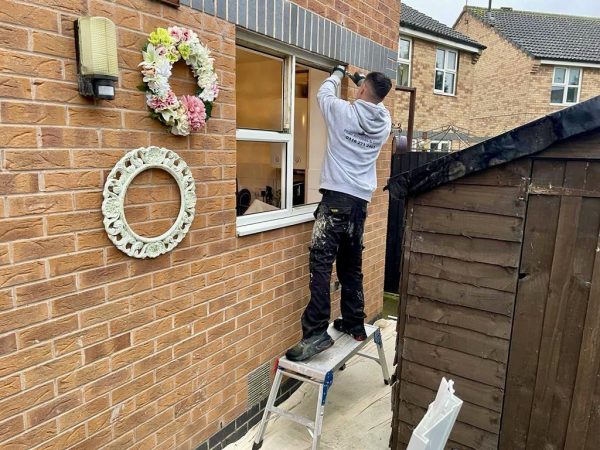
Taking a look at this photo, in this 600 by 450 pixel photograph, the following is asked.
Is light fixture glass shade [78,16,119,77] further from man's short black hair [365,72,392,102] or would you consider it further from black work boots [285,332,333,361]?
black work boots [285,332,333,361]

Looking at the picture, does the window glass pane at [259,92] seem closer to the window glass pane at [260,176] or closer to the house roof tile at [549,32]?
A: the window glass pane at [260,176]

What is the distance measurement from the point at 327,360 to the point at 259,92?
2.09m

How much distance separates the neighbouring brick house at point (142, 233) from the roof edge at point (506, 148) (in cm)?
105

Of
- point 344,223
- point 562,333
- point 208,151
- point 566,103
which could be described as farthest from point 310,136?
point 566,103

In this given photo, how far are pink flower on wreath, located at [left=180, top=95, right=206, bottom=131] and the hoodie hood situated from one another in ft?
3.47

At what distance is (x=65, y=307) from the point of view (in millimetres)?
1716

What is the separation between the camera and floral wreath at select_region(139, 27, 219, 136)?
74.5 inches

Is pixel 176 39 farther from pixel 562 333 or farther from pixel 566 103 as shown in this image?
pixel 566 103

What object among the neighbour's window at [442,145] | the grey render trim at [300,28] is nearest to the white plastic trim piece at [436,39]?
the neighbour's window at [442,145]

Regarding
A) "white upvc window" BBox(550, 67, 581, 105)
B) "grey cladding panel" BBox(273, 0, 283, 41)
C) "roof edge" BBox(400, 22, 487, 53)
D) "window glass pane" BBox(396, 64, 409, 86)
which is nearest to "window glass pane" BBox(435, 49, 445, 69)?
"roof edge" BBox(400, 22, 487, 53)

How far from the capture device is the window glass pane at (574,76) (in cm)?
1734

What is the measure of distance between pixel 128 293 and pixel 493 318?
1.79 meters

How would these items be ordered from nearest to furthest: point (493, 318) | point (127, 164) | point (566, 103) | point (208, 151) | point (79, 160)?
1. point (79, 160)
2. point (127, 164)
3. point (493, 318)
4. point (208, 151)
5. point (566, 103)

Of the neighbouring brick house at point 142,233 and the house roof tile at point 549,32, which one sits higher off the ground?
the house roof tile at point 549,32
